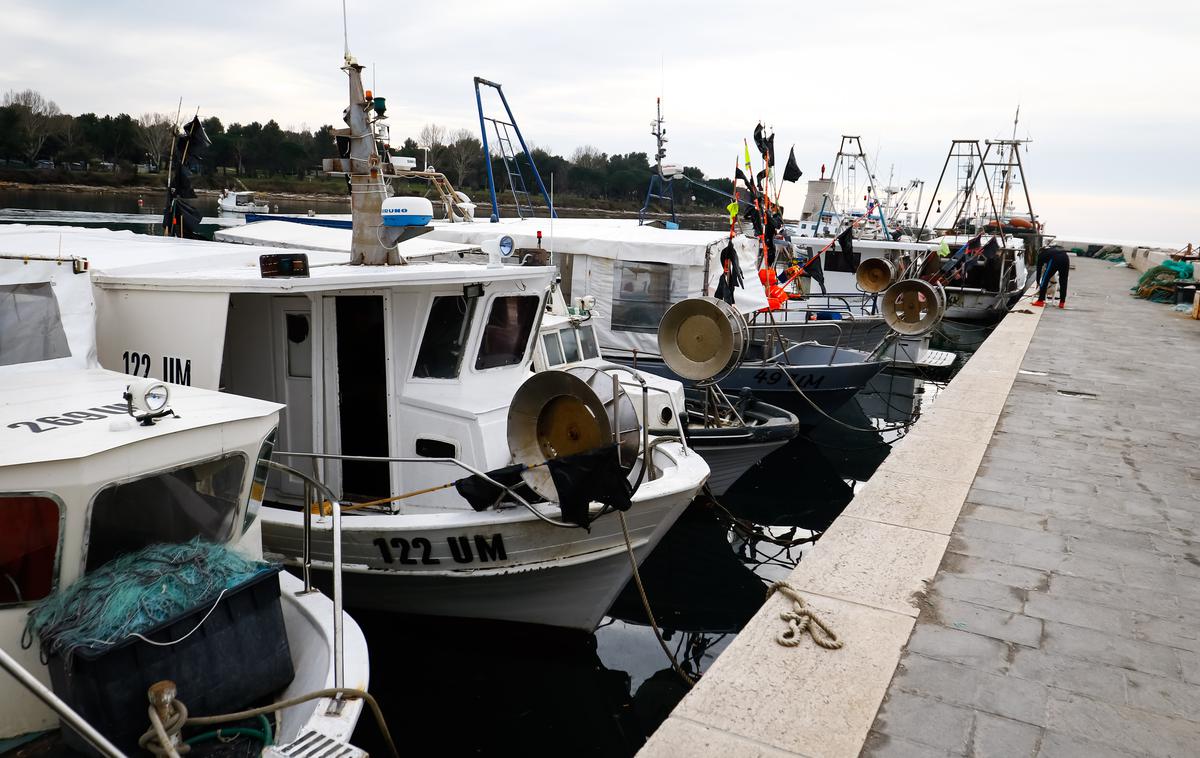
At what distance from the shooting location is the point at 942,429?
8320 mm

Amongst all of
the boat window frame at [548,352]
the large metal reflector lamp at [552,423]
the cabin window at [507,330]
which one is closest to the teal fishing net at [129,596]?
the large metal reflector lamp at [552,423]

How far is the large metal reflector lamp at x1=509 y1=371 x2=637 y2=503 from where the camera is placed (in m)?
5.45

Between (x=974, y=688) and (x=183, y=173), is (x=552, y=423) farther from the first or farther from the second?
(x=183, y=173)

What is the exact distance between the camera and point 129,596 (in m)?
3.41

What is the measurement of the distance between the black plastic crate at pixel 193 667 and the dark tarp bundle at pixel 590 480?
2.05 m

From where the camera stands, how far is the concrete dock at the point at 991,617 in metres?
3.43

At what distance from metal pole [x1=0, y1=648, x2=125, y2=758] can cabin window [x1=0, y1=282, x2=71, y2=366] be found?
312cm

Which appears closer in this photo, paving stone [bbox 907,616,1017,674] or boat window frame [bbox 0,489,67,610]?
boat window frame [bbox 0,489,67,610]

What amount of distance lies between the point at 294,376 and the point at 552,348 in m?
3.09

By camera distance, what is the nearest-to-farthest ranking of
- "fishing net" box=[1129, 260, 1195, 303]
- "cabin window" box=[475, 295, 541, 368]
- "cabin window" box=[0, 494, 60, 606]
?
"cabin window" box=[0, 494, 60, 606]
"cabin window" box=[475, 295, 541, 368]
"fishing net" box=[1129, 260, 1195, 303]

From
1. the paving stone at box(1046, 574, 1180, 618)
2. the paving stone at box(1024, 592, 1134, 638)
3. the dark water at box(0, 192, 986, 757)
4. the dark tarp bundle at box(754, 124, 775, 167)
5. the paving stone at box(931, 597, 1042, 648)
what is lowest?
the dark water at box(0, 192, 986, 757)

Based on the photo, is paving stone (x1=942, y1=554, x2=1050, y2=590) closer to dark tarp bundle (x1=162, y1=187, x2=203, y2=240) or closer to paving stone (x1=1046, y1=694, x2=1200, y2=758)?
paving stone (x1=1046, y1=694, x2=1200, y2=758)

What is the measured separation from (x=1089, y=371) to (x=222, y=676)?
12.4m

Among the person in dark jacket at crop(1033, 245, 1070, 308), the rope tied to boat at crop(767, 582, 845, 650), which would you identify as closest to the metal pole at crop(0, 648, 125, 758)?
the rope tied to boat at crop(767, 582, 845, 650)
